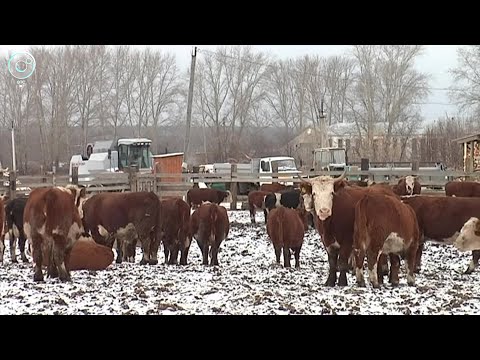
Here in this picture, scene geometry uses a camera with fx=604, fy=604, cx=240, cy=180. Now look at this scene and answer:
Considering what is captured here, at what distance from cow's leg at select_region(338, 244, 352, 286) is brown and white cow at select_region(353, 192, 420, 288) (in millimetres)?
208

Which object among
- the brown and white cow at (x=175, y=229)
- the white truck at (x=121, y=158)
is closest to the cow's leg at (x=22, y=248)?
the brown and white cow at (x=175, y=229)

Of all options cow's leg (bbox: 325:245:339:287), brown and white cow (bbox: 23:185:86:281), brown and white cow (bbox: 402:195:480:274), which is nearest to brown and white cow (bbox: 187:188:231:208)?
brown and white cow (bbox: 402:195:480:274)

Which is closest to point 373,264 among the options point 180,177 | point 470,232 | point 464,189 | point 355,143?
point 470,232

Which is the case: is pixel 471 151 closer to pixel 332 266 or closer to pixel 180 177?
pixel 180 177

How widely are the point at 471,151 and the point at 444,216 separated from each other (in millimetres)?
21051

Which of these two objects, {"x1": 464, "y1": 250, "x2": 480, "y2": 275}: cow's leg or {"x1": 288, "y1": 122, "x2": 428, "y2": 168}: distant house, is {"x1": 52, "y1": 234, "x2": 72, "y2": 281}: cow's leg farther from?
{"x1": 288, "y1": 122, "x2": 428, "y2": 168}: distant house

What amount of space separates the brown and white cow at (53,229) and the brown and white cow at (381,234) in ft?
14.7

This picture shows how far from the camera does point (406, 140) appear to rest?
55.5m

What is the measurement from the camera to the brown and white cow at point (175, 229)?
40.1 feet

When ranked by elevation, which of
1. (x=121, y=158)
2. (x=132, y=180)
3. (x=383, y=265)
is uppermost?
(x=121, y=158)

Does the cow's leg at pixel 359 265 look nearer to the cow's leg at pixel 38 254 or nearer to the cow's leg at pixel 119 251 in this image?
the cow's leg at pixel 38 254

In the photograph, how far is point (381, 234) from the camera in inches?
344

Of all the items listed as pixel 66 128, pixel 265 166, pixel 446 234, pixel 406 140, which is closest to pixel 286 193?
pixel 446 234

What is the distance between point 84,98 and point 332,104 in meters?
27.6
